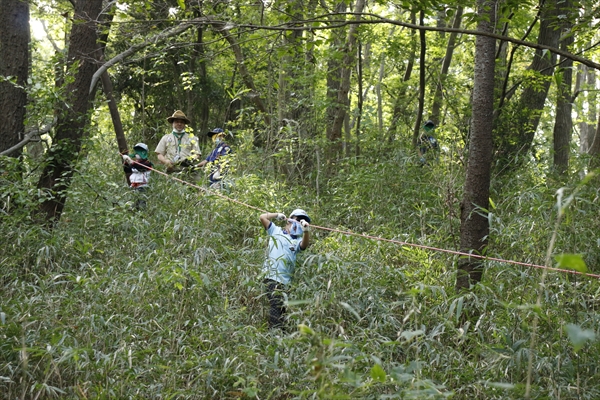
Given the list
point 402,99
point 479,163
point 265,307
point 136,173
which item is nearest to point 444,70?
point 402,99

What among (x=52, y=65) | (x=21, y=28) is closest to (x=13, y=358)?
(x=52, y=65)

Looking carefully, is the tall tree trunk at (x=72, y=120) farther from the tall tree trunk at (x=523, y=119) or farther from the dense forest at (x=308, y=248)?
the tall tree trunk at (x=523, y=119)

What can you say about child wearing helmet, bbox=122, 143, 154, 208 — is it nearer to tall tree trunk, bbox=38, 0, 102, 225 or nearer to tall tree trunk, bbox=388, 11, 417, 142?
tall tree trunk, bbox=38, 0, 102, 225

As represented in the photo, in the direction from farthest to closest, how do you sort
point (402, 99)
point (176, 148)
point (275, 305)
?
point (402, 99) < point (176, 148) < point (275, 305)

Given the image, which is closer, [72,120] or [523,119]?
[72,120]

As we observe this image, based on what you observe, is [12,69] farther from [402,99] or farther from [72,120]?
[402,99]

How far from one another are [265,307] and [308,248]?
1.13 meters

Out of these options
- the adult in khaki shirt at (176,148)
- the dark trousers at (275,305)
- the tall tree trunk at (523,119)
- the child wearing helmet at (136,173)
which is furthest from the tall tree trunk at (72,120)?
the tall tree trunk at (523,119)

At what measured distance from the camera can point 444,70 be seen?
11.2 m

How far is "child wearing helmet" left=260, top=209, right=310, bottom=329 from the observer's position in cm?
543

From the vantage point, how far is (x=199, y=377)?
4031 millimetres

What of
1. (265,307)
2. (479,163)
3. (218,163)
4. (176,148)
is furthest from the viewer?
(176,148)

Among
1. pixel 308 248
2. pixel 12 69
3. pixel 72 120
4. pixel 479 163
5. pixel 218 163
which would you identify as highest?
pixel 12 69

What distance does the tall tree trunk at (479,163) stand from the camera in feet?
17.2
